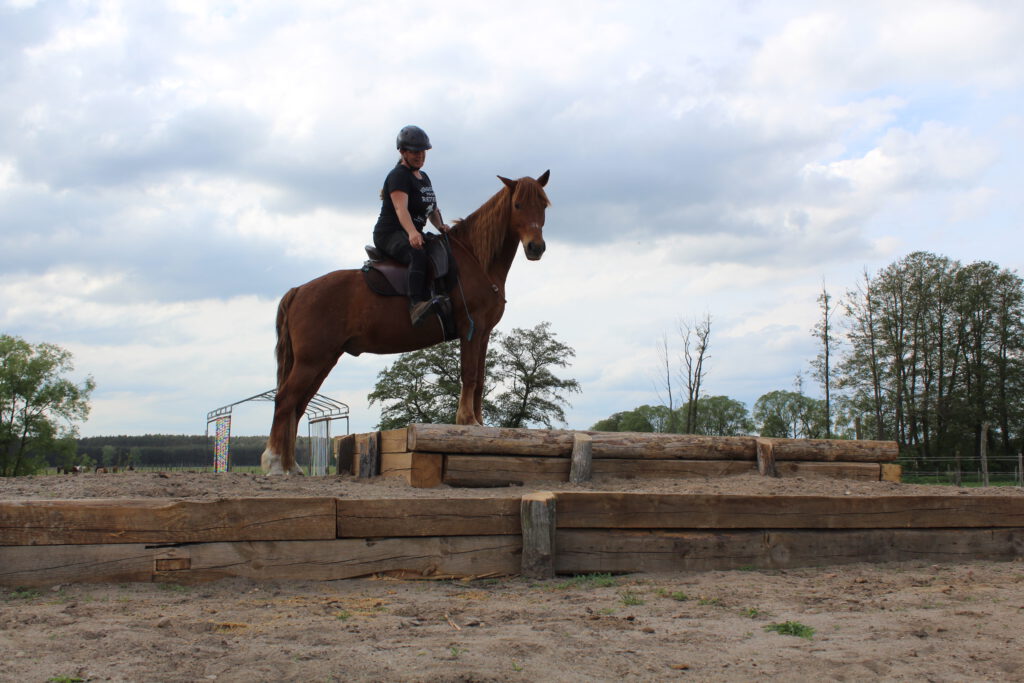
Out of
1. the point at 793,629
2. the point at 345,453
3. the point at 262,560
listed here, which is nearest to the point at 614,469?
the point at 345,453

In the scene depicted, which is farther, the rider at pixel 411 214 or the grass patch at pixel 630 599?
the rider at pixel 411 214

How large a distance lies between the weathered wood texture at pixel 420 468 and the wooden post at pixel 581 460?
1213 mm

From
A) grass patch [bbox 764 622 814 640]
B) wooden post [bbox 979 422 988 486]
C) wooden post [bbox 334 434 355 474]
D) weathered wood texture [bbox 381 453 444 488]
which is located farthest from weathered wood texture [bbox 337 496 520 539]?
wooden post [bbox 979 422 988 486]

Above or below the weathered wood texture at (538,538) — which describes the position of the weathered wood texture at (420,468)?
above

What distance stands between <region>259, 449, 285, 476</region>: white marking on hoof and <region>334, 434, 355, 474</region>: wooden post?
100 centimetres

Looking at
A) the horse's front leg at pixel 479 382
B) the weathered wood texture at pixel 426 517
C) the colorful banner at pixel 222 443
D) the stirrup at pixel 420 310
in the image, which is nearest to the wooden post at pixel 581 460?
the horse's front leg at pixel 479 382

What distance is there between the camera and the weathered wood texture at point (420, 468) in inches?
254

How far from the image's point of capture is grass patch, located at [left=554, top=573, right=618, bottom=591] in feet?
16.5

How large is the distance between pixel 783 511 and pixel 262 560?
376 cm

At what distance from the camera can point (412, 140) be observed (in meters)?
7.26

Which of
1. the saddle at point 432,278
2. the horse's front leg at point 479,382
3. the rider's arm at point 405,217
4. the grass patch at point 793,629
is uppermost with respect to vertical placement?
the rider's arm at point 405,217

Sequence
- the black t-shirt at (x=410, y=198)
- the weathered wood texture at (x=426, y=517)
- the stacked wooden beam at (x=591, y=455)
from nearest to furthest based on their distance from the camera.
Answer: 1. the weathered wood texture at (x=426, y=517)
2. the stacked wooden beam at (x=591, y=455)
3. the black t-shirt at (x=410, y=198)

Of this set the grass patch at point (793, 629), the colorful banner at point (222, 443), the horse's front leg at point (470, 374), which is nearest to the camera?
the grass patch at point (793, 629)

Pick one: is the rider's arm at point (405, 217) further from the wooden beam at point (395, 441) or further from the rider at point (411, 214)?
the wooden beam at point (395, 441)
